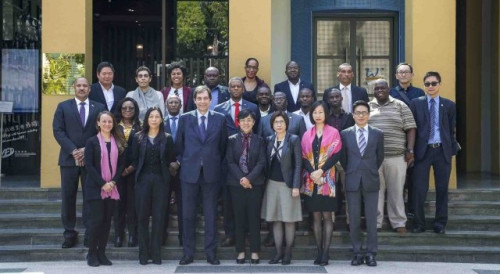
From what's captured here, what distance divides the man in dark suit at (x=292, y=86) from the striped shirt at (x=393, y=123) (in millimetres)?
1048

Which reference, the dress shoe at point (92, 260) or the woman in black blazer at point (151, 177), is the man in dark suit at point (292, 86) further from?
the dress shoe at point (92, 260)

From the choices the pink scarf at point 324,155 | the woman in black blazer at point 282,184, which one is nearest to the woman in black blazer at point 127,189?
the woman in black blazer at point 282,184

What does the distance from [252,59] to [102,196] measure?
2979 mm

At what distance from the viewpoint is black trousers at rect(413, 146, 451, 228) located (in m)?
10.5

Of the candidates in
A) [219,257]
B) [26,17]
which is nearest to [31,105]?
[26,17]

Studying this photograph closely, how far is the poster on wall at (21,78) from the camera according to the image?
47.7 feet

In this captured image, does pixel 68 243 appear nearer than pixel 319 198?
No

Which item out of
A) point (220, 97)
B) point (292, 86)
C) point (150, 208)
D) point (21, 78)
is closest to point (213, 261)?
point (150, 208)

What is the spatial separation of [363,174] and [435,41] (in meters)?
3.34

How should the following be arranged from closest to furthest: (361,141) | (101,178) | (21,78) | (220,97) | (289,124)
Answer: (101,178) → (361,141) → (289,124) → (220,97) → (21,78)

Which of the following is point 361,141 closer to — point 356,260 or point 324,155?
point 324,155

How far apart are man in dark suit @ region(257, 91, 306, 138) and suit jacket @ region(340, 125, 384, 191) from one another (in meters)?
0.57

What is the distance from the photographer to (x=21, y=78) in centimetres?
1458

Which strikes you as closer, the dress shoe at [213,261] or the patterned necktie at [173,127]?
the dress shoe at [213,261]
